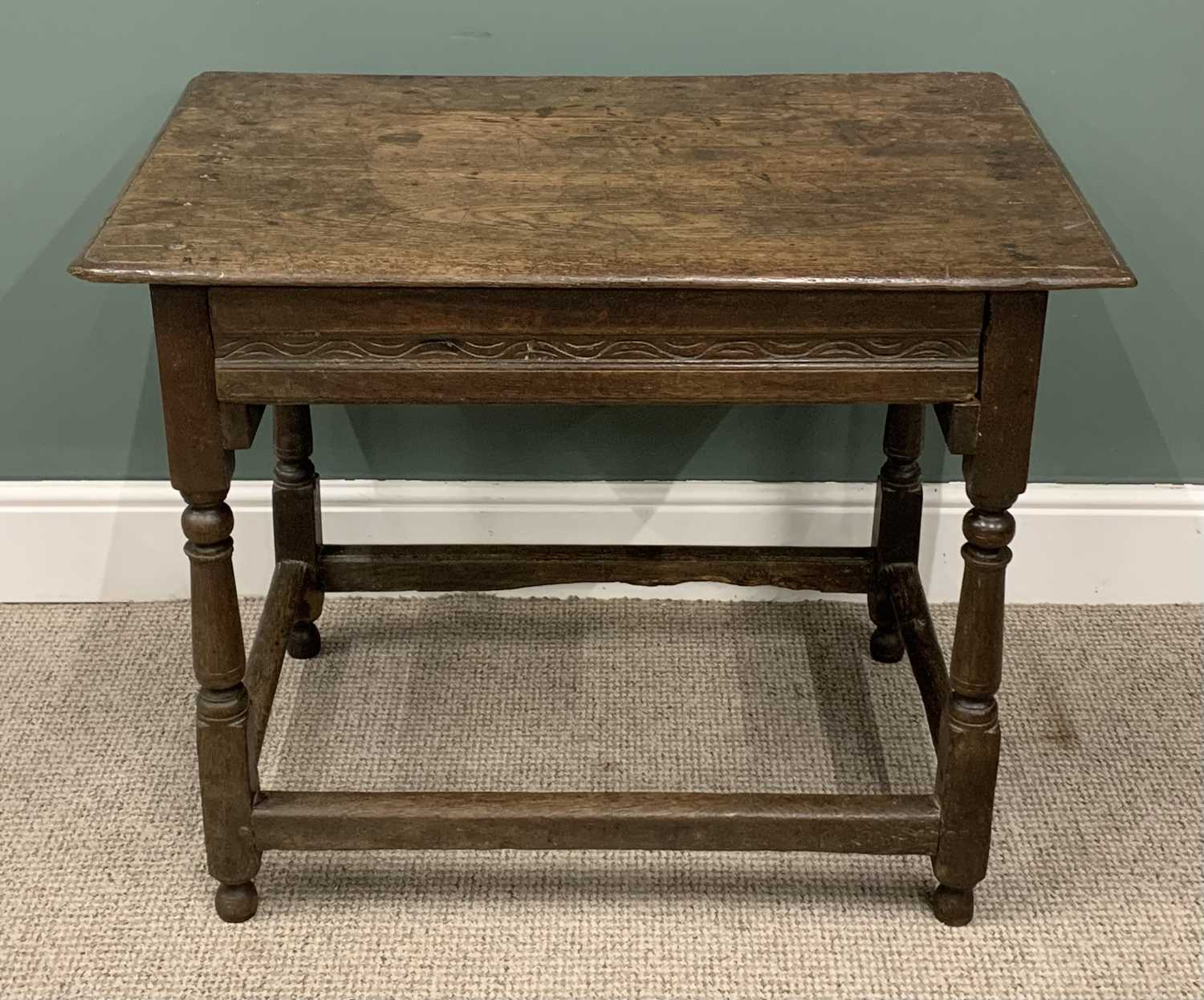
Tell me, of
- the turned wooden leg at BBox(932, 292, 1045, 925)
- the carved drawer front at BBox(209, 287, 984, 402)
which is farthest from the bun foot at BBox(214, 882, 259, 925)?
the turned wooden leg at BBox(932, 292, 1045, 925)

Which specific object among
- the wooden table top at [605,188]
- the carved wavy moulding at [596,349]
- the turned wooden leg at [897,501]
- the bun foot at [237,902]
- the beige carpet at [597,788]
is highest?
the wooden table top at [605,188]

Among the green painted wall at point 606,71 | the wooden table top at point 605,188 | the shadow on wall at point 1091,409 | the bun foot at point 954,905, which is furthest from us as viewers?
the shadow on wall at point 1091,409

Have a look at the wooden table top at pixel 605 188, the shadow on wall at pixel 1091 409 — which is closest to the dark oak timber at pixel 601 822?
the wooden table top at pixel 605 188

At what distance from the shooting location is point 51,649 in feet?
5.74

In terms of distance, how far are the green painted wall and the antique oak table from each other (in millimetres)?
133

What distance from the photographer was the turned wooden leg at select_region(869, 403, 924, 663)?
5.30 ft

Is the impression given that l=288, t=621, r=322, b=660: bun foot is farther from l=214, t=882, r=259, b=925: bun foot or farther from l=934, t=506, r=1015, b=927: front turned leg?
l=934, t=506, r=1015, b=927: front turned leg

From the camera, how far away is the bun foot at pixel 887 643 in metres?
1.72

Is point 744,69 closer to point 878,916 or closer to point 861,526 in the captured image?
point 861,526

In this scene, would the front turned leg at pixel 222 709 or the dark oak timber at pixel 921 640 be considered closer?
the front turned leg at pixel 222 709

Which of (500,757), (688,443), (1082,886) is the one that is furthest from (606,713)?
(1082,886)

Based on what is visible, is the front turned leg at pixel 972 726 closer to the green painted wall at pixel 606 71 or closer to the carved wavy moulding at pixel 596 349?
the carved wavy moulding at pixel 596 349

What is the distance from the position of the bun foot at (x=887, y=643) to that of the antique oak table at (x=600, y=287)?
0.74ft

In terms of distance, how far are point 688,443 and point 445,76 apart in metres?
0.49
